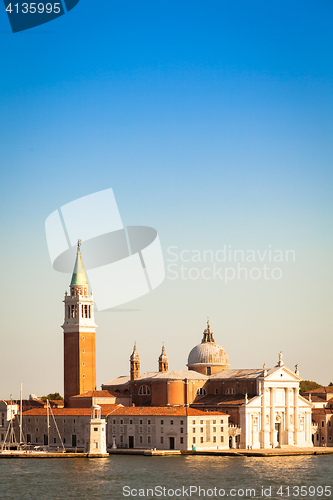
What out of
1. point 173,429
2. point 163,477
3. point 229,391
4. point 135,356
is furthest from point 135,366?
point 163,477

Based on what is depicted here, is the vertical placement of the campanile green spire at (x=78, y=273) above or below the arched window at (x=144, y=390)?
above

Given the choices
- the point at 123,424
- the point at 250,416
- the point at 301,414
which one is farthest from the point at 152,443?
the point at 301,414

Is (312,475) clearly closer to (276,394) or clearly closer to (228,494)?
(228,494)

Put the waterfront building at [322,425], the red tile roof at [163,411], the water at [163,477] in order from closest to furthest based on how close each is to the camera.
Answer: the water at [163,477]
the red tile roof at [163,411]
the waterfront building at [322,425]

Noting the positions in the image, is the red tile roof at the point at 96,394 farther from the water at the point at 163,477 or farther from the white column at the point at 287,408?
the white column at the point at 287,408

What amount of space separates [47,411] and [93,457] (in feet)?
30.9

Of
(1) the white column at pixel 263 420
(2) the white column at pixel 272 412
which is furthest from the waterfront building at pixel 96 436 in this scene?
(2) the white column at pixel 272 412

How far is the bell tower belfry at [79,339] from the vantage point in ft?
254

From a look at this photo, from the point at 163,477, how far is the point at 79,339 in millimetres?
28042

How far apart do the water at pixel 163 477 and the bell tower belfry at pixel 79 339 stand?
46.9ft

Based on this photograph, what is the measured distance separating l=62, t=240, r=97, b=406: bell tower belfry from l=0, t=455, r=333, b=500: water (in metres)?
14.3

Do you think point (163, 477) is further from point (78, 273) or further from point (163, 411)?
point (78, 273)

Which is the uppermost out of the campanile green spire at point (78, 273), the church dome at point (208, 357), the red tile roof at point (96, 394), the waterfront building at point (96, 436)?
the campanile green spire at point (78, 273)

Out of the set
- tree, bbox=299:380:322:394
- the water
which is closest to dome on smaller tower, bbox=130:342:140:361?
the water
